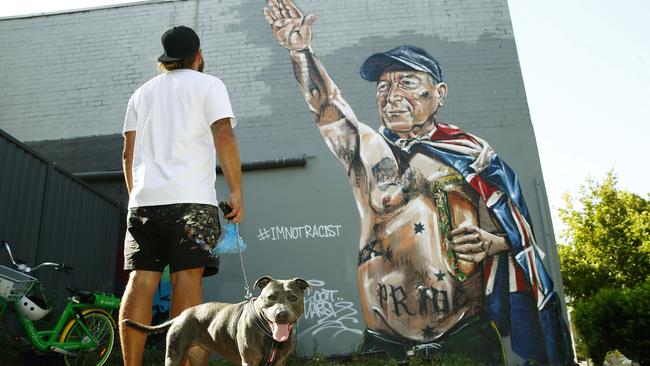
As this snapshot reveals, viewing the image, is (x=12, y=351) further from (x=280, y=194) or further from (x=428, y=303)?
(x=428, y=303)


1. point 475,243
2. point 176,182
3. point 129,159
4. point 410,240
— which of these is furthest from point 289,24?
point 176,182

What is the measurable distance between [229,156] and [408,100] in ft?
17.8

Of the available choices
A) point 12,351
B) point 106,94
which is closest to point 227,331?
point 12,351

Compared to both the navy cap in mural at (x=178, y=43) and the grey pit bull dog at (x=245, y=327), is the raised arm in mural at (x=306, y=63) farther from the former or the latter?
the grey pit bull dog at (x=245, y=327)

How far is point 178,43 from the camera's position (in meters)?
2.50

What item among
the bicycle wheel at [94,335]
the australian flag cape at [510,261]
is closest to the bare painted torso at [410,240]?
the australian flag cape at [510,261]

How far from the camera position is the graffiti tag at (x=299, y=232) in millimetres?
6875

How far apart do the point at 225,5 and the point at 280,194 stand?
339 cm

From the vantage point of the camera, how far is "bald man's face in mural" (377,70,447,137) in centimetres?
727

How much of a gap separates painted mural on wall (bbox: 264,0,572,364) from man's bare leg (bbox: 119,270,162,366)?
460 centimetres

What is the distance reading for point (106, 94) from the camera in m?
7.98

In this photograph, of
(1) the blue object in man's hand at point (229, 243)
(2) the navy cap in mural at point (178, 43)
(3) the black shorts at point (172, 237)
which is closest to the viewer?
(3) the black shorts at point (172, 237)
